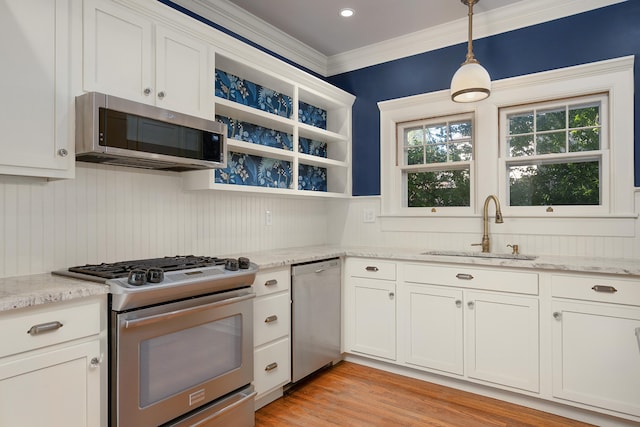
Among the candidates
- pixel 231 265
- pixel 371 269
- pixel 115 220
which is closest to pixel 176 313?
pixel 231 265

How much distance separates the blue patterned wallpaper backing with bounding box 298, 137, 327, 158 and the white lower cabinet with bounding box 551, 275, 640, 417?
7.39 ft

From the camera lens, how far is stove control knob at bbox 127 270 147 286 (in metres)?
1.69

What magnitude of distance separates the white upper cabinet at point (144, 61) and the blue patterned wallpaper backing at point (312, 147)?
134 centimetres

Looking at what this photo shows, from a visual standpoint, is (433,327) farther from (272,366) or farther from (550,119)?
(550,119)

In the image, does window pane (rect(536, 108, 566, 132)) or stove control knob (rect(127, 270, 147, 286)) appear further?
window pane (rect(536, 108, 566, 132))

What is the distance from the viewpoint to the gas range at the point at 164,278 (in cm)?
168

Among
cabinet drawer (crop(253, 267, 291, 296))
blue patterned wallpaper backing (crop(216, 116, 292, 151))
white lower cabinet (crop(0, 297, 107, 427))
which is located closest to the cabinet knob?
white lower cabinet (crop(0, 297, 107, 427))

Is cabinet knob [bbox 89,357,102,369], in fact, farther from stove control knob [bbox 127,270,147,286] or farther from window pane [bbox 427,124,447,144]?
window pane [bbox 427,124,447,144]

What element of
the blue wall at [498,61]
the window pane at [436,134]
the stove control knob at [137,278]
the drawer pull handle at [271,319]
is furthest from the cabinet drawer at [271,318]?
the window pane at [436,134]

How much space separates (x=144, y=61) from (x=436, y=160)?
2472 mm

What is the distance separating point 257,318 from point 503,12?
2893mm

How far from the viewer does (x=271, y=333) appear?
102 inches

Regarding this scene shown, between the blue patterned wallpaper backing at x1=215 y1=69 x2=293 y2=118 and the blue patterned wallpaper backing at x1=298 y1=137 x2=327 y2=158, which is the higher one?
the blue patterned wallpaper backing at x1=215 y1=69 x2=293 y2=118

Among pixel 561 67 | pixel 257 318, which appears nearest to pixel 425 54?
pixel 561 67
